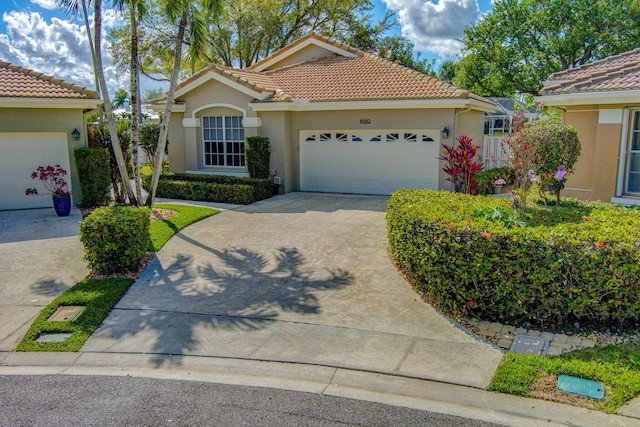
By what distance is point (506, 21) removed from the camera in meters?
38.5

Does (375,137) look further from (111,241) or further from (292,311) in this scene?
(292,311)

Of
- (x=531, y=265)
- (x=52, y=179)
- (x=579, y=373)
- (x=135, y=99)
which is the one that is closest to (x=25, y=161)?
(x=52, y=179)

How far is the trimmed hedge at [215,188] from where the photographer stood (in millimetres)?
16438

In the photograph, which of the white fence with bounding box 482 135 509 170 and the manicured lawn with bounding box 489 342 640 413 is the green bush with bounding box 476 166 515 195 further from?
the manicured lawn with bounding box 489 342 640 413

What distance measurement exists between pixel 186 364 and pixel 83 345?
1623mm

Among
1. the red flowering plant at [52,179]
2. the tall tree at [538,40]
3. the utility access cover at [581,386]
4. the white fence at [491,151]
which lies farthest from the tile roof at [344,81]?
the tall tree at [538,40]

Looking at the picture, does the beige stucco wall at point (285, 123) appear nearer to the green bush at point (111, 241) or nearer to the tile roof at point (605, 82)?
the tile roof at point (605, 82)

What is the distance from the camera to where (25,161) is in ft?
51.0

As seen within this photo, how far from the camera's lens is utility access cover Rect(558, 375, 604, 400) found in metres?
5.20

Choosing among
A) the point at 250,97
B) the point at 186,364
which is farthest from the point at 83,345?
the point at 250,97

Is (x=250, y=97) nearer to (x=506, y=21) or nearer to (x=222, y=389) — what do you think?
(x=222, y=389)

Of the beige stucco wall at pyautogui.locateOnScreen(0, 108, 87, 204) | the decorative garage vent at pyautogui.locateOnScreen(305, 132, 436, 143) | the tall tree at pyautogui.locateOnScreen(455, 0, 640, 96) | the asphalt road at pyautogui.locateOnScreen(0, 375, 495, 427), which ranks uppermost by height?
the tall tree at pyautogui.locateOnScreen(455, 0, 640, 96)

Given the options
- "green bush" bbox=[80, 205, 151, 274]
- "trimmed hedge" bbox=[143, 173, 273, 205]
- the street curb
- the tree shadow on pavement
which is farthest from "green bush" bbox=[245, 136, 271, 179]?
the street curb

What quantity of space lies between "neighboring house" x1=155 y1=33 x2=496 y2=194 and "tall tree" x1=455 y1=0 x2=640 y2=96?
2205cm
